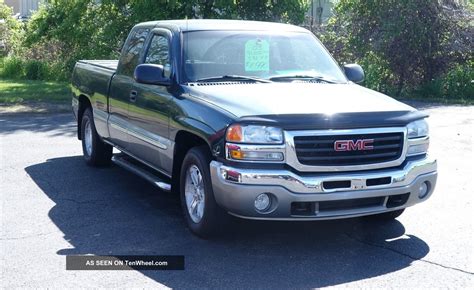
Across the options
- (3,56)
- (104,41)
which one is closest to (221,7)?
(104,41)

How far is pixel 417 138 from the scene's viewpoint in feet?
18.9

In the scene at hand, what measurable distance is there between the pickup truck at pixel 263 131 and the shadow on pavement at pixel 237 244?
296mm

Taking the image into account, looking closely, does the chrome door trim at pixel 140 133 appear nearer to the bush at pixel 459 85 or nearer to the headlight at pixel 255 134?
the headlight at pixel 255 134

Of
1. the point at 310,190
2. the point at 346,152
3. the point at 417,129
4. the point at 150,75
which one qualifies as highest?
the point at 150,75

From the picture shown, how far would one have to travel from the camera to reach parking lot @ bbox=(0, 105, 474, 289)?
4918 mm

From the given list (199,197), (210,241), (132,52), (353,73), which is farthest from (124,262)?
(353,73)

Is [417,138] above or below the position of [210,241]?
above

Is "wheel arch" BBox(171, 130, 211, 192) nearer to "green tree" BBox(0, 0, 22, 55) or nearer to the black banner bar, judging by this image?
the black banner bar

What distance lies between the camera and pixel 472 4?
64.1 feet

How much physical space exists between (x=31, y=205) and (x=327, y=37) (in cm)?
1405

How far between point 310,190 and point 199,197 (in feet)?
3.63

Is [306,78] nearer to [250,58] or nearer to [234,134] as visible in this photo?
[250,58]

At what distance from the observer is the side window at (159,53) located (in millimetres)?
6690

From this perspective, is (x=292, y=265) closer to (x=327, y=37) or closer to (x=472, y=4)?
(x=327, y=37)
